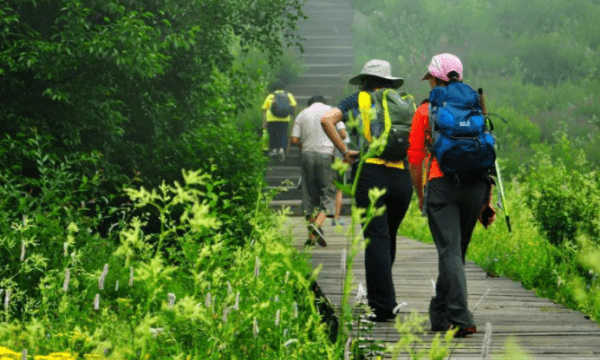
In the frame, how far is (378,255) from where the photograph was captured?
651cm

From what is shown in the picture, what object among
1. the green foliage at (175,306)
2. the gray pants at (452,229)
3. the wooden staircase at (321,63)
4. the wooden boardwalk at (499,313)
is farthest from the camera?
the wooden staircase at (321,63)

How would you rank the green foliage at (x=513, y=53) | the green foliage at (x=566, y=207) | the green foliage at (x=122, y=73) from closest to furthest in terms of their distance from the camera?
1. the green foliage at (x=566, y=207)
2. the green foliage at (x=122, y=73)
3. the green foliage at (x=513, y=53)

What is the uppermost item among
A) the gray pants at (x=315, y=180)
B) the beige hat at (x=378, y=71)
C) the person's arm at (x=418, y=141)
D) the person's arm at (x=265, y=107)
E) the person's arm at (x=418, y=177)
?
the beige hat at (x=378, y=71)

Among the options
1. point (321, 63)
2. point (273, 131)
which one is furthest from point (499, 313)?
point (321, 63)

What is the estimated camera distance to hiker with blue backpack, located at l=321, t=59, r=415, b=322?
6422 millimetres

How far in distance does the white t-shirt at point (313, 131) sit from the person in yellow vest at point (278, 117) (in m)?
7.78

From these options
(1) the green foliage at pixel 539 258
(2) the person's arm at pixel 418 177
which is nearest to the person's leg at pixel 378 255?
(2) the person's arm at pixel 418 177

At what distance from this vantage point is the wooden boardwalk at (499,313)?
5816 millimetres

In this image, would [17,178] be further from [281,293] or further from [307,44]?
[307,44]

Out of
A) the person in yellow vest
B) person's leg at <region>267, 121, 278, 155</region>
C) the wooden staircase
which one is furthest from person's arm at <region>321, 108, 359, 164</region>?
person's leg at <region>267, 121, 278, 155</region>

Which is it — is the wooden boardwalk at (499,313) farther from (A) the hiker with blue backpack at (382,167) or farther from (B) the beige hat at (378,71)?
(B) the beige hat at (378,71)

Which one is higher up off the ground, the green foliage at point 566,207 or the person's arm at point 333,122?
the person's arm at point 333,122

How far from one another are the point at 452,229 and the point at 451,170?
37 cm

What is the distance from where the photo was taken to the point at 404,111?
6.44 metres
